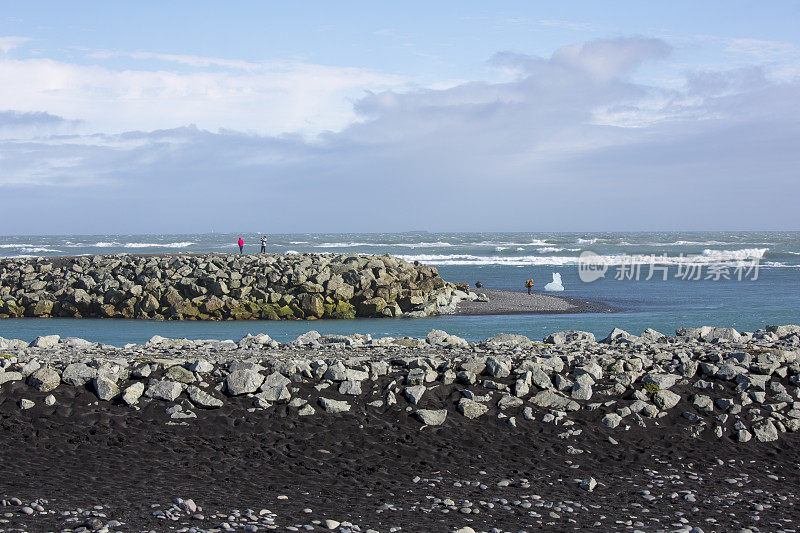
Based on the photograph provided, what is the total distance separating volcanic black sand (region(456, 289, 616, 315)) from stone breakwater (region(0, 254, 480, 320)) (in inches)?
29.3

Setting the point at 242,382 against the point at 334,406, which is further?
the point at 242,382

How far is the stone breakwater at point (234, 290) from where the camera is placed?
22.1 meters

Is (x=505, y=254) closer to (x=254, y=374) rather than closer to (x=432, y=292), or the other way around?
(x=432, y=292)

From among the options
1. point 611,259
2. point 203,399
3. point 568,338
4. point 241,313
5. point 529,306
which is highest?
point 611,259

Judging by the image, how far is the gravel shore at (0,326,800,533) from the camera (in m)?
5.47

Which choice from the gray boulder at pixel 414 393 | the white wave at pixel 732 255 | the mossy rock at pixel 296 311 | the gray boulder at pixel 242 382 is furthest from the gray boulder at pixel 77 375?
the white wave at pixel 732 255

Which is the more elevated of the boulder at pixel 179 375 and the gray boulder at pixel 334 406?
the boulder at pixel 179 375

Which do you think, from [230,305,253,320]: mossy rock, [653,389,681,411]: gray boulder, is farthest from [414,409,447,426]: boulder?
[230,305,253,320]: mossy rock

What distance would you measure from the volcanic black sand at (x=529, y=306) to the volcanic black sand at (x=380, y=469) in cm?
1505

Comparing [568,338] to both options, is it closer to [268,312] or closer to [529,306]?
[529,306]

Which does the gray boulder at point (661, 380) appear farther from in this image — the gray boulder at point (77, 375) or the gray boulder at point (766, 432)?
the gray boulder at point (77, 375)

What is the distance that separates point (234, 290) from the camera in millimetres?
22703

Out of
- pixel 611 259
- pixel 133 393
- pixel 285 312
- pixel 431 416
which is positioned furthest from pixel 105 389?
pixel 611 259

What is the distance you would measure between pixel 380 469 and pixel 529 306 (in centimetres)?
1805
